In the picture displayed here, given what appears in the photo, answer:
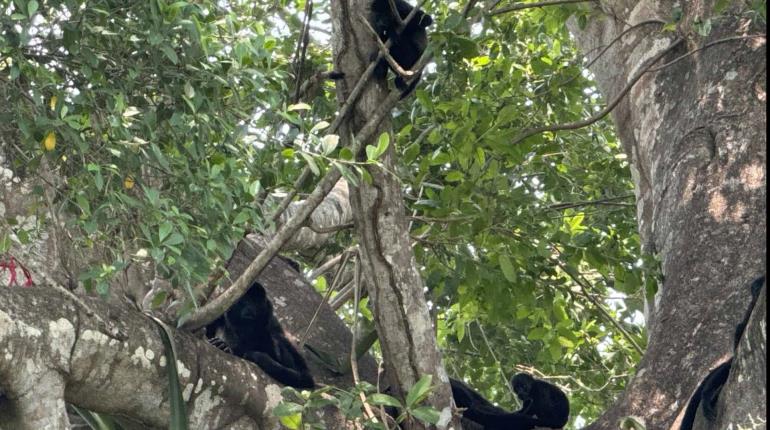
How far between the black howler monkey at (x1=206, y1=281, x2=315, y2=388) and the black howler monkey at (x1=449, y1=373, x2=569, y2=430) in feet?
3.31

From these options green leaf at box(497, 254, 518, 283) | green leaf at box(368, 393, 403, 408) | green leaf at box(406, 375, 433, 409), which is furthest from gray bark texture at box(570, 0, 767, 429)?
green leaf at box(368, 393, 403, 408)

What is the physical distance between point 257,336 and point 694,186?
294cm

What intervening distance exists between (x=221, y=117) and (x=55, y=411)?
1.42 metres

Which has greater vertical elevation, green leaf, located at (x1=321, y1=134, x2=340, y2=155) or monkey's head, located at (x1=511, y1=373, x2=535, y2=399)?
green leaf, located at (x1=321, y1=134, x2=340, y2=155)

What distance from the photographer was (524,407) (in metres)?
7.82

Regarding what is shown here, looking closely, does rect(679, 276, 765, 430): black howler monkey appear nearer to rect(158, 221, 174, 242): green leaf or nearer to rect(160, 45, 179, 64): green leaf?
rect(158, 221, 174, 242): green leaf

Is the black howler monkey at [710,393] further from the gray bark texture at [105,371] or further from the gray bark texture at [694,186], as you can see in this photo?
the gray bark texture at [105,371]

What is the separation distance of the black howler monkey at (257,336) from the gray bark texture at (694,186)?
1935 millimetres

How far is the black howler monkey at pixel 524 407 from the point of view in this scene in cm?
673

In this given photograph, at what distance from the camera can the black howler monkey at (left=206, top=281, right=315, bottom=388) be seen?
654cm

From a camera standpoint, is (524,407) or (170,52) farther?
(524,407)

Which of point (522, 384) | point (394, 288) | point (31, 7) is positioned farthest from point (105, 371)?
point (522, 384)

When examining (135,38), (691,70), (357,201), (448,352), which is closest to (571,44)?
(448,352)

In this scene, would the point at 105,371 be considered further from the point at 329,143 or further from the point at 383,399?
the point at 329,143
